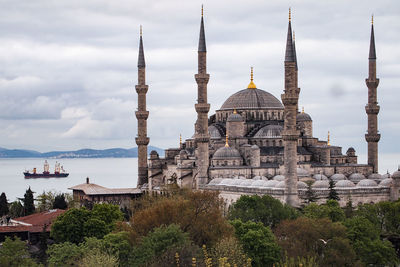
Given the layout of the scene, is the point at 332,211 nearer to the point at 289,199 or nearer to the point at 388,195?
the point at 289,199

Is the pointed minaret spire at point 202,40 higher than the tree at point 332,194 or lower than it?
higher

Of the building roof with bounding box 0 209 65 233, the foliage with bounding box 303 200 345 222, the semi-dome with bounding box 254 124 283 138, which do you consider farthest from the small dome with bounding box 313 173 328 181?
the building roof with bounding box 0 209 65 233

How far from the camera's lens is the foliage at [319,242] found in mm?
32875

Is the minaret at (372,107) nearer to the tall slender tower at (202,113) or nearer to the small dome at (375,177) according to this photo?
the small dome at (375,177)

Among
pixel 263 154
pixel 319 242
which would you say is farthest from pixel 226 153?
pixel 319 242

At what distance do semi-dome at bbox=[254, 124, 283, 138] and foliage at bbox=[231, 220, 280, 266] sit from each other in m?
27.5

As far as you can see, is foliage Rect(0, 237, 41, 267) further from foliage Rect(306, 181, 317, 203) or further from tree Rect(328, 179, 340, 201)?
tree Rect(328, 179, 340, 201)

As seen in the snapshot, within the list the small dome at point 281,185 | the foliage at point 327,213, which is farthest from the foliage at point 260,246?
the small dome at point 281,185

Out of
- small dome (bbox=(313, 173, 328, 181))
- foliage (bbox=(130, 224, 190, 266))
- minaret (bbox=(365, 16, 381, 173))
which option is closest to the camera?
foliage (bbox=(130, 224, 190, 266))

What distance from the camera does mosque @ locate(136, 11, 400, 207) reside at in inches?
1987

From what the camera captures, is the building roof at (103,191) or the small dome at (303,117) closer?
the small dome at (303,117)

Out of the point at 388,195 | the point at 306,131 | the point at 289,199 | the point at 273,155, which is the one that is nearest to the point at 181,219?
the point at 289,199

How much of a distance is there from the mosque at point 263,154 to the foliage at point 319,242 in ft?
43.6

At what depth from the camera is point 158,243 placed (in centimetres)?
2892
